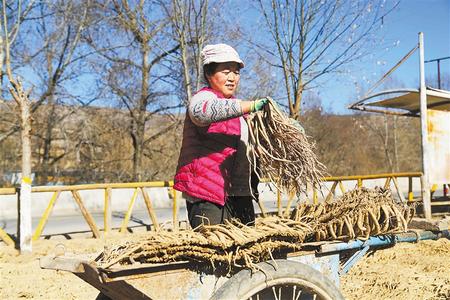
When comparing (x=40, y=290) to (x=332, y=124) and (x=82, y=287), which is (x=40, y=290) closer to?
(x=82, y=287)

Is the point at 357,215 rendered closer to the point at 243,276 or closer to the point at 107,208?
the point at 243,276

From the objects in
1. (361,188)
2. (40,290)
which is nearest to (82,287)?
(40,290)

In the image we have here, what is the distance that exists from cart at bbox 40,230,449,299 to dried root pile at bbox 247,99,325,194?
1.20 feet

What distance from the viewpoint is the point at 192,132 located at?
108 inches

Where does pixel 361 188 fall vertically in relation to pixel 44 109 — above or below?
below

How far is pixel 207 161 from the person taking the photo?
8.85 ft

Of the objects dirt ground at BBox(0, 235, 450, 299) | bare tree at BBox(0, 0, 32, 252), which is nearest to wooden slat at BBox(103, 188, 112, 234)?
bare tree at BBox(0, 0, 32, 252)

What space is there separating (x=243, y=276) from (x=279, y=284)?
0.74ft

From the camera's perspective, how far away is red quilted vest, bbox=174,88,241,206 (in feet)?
8.82

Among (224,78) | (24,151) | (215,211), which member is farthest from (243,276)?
(24,151)

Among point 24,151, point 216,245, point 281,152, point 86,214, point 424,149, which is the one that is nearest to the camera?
point 216,245

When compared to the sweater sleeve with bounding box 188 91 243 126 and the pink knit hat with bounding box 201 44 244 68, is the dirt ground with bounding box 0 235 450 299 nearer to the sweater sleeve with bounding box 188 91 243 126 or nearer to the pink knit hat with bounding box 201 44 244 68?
the sweater sleeve with bounding box 188 91 243 126

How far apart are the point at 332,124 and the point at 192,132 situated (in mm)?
30908

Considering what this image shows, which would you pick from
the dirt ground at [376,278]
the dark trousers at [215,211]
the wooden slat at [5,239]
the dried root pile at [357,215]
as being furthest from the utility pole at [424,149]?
the wooden slat at [5,239]
